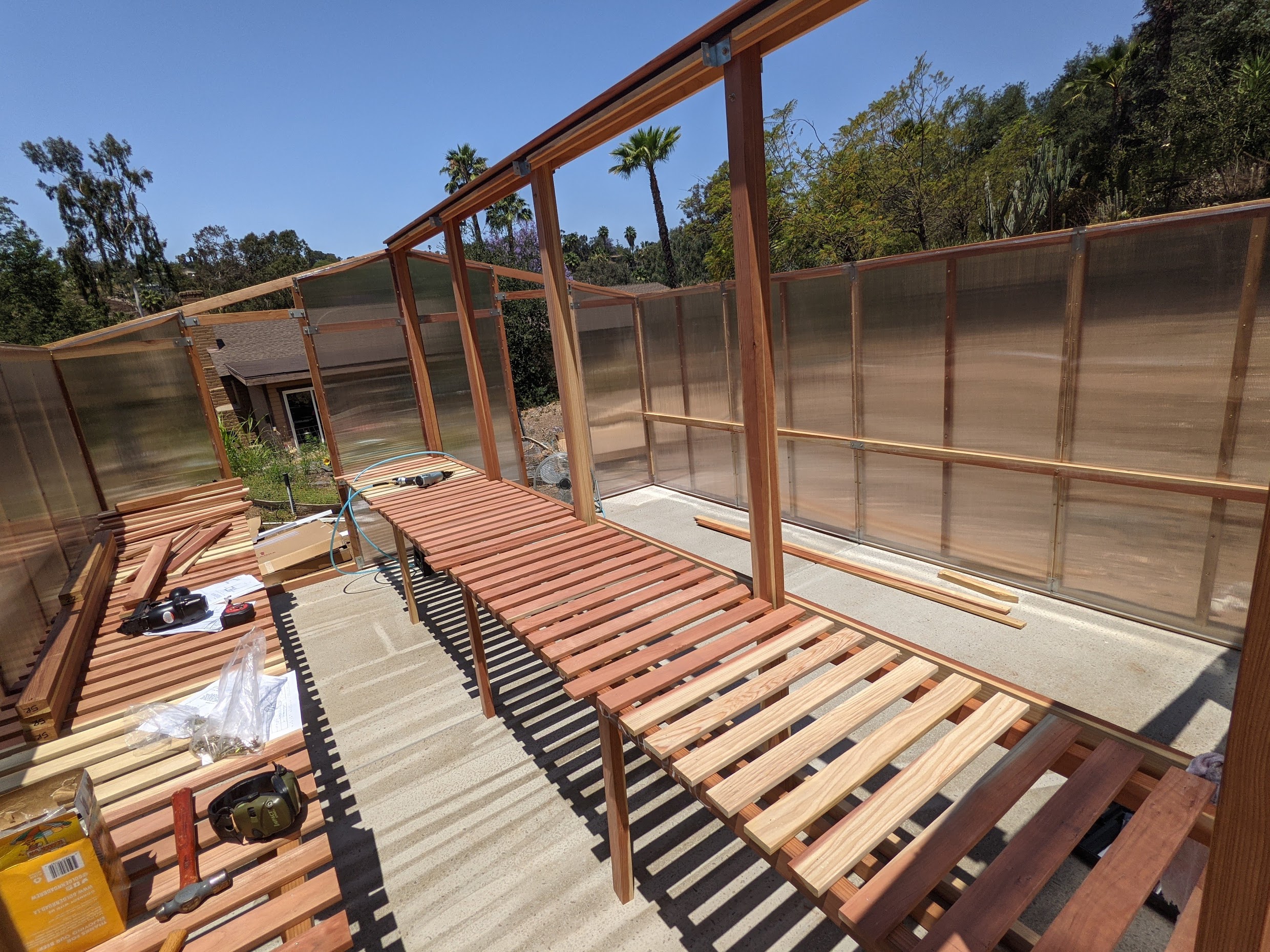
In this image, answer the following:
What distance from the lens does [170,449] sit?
588 centimetres

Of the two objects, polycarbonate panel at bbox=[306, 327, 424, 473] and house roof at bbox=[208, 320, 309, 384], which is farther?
house roof at bbox=[208, 320, 309, 384]

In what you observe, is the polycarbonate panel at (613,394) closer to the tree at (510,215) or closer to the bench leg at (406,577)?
the bench leg at (406,577)

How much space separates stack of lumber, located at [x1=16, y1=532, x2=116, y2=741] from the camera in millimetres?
2596

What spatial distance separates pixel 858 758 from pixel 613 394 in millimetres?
7371

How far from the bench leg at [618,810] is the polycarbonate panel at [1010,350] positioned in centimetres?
431

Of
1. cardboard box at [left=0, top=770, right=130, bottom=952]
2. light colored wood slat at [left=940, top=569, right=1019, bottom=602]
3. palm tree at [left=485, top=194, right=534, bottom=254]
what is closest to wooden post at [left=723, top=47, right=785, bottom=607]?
cardboard box at [left=0, top=770, right=130, bottom=952]

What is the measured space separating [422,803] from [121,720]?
1492 mm

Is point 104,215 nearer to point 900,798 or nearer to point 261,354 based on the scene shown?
point 261,354

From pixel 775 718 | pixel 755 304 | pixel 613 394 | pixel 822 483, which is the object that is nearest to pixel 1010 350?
pixel 822 483

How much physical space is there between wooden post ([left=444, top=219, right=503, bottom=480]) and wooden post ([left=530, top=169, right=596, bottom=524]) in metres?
1.41

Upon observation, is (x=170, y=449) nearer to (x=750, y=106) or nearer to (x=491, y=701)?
(x=491, y=701)

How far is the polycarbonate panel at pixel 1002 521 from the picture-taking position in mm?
4953

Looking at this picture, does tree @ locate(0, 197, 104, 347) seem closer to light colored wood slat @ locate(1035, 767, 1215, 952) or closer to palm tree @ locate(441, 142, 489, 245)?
palm tree @ locate(441, 142, 489, 245)

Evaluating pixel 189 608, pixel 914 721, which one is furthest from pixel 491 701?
pixel 914 721
